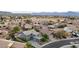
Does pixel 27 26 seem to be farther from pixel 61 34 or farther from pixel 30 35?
pixel 61 34

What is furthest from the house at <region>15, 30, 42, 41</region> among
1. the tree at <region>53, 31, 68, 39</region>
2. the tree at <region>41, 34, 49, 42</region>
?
the tree at <region>53, 31, 68, 39</region>

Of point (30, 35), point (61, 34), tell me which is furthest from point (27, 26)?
point (61, 34)

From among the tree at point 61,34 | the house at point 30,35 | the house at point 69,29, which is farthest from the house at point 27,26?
the house at point 69,29

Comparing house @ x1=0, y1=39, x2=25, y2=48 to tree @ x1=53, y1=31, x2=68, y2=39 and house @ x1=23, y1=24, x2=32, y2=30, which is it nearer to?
house @ x1=23, y1=24, x2=32, y2=30

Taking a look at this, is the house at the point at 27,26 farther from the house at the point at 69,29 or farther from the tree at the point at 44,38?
the house at the point at 69,29
